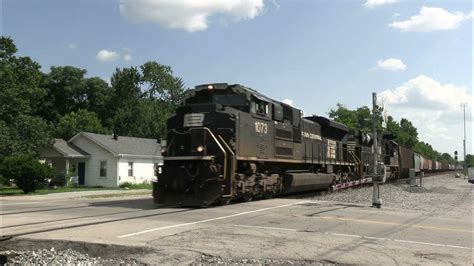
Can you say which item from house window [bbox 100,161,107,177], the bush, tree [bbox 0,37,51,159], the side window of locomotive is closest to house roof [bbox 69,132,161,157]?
house window [bbox 100,161,107,177]

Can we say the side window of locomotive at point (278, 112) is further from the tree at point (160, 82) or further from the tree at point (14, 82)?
the tree at point (160, 82)

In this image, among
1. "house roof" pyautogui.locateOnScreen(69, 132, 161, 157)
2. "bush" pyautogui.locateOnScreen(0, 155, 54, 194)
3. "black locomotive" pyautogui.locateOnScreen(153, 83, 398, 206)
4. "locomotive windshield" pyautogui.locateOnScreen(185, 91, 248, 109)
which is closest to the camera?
"black locomotive" pyautogui.locateOnScreen(153, 83, 398, 206)

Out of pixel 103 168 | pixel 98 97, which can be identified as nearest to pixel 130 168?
pixel 103 168

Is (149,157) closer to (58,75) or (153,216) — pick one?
(153,216)

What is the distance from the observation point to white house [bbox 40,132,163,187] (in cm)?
3900

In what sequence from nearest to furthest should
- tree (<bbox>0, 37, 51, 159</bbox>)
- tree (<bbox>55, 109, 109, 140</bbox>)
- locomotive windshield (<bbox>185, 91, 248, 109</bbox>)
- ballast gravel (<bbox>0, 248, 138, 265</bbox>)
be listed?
ballast gravel (<bbox>0, 248, 138, 265</bbox>) < locomotive windshield (<bbox>185, 91, 248, 109</bbox>) < tree (<bbox>0, 37, 51, 159</bbox>) < tree (<bbox>55, 109, 109, 140</bbox>)

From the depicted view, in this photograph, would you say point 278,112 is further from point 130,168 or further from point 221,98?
point 130,168

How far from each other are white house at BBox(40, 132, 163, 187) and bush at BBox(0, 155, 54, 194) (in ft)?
27.3

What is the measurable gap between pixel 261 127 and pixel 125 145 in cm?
2665

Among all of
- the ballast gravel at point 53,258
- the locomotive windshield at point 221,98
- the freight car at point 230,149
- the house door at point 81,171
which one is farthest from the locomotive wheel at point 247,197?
the house door at point 81,171

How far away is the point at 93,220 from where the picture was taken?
1248 cm

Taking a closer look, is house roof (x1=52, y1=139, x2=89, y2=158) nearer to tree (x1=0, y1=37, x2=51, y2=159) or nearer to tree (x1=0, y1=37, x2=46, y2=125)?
tree (x1=0, y1=37, x2=51, y2=159)

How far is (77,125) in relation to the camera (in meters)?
62.7

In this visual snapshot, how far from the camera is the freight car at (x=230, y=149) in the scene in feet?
52.3
